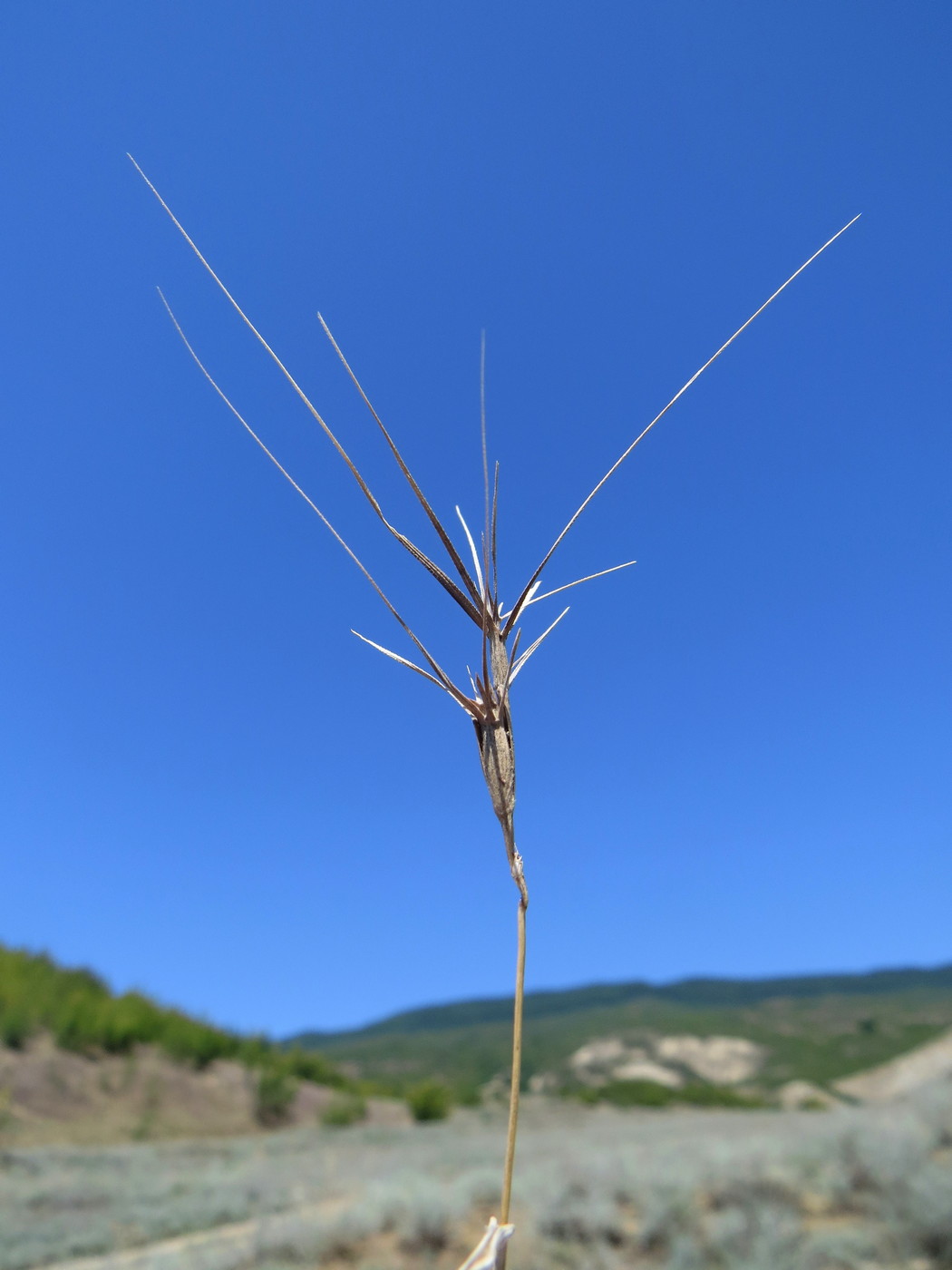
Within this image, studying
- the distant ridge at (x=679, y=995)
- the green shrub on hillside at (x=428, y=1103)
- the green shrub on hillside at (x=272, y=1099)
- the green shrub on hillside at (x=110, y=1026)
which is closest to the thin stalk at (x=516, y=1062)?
the green shrub on hillside at (x=110, y=1026)

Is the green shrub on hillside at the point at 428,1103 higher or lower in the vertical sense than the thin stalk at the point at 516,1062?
lower

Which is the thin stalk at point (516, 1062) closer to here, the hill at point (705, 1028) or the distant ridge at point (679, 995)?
the hill at point (705, 1028)

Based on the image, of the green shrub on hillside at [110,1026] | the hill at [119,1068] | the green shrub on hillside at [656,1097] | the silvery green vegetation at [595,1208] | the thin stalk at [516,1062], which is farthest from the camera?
the green shrub on hillside at [656,1097]

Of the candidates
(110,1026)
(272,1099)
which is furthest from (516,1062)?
(110,1026)

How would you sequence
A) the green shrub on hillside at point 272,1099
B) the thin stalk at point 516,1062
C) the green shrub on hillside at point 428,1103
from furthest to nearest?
the green shrub on hillside at point 428,1103, the green shrub on hillside at point 272,1099, the thin stalk at point 516,1062

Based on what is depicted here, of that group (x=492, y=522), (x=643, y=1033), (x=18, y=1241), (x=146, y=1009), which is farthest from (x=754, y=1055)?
(x=492, y=522)

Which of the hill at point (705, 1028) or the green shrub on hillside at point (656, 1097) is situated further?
the hill at point (705, 1028)

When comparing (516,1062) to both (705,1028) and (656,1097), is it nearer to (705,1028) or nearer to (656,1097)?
(656,1097)

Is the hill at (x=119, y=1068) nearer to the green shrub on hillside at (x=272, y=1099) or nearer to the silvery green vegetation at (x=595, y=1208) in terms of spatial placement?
the green shrub on hillside at (x=272, y=1099)
